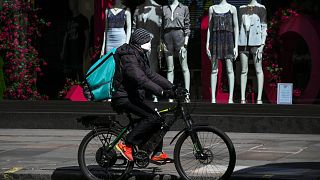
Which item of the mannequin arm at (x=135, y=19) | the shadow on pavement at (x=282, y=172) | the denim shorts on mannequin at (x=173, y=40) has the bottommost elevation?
the shadow on pavement at (x=282, y=172)

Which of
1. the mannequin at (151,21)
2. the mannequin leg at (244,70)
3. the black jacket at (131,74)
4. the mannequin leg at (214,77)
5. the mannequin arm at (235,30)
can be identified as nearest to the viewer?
the black jacket at (131,74)

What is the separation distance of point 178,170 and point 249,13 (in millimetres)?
6217

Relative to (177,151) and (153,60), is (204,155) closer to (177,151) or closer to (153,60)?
(177,151)

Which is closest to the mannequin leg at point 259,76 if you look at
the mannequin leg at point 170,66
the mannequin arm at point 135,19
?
the mannequin leg at point 170,66

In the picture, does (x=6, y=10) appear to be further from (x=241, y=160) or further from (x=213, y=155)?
(x=213, y=155)

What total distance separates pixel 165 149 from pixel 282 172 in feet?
8.93

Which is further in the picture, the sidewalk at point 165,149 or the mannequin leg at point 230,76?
the mannequin leg at point 230,76

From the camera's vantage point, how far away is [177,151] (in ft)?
27.3

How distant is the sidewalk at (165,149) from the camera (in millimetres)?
8961

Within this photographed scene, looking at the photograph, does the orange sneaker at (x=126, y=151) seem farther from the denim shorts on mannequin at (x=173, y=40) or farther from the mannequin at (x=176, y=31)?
the denim shorts on mannequin at (x=173, y=40)

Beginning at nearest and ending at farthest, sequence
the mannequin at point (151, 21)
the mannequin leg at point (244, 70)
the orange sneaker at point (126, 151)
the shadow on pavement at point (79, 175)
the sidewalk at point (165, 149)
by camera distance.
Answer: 1. the orange sneaker at point (126, 151)
2. the shadow on pavement at point (79, 175)
3. the sidewalk at point (165, 149)
4. the mannequin leg at point (244, 70)
5. the mannequin at point (151, 21)

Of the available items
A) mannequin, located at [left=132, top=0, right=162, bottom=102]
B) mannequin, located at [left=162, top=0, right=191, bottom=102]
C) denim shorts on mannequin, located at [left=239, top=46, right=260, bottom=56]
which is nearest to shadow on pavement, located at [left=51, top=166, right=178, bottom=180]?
mannequin, located at [left=162, top=0, right=191, bottom=102]

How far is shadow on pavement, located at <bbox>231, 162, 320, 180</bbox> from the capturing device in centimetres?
852

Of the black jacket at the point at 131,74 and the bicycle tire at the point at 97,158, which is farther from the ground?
the black jacket at the point at 131,74
